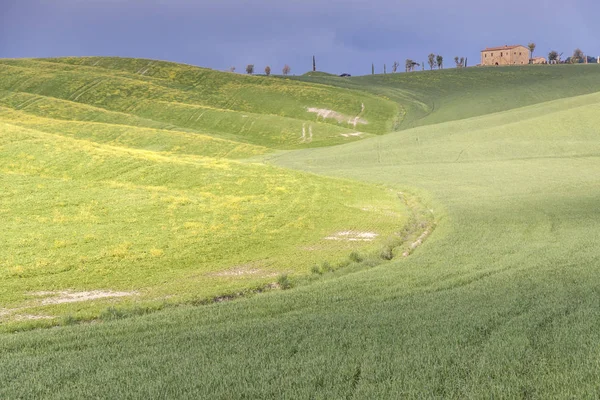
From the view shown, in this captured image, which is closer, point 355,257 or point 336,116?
point 355,257

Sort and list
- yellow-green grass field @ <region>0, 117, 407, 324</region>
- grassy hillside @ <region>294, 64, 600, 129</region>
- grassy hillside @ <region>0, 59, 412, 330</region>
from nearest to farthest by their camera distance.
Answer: grassy hillside @ <region>0, 59, 412, 330</region>, yellow-green grass field @ <region>0, 117, 407, 324</region>, grassy hillside @ <region>294, 64, 600, 129</region>

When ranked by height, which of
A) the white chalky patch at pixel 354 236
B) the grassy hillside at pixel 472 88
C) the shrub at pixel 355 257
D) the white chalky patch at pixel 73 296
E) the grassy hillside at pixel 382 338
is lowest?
the white chalky patch at pixel 354 236

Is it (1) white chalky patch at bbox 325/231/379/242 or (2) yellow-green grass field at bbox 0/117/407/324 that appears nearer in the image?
(2) yellow-green grass field at bbox 0/117/407/324

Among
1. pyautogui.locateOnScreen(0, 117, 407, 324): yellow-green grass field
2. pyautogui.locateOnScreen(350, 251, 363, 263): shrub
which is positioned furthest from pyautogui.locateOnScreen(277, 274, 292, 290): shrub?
pyautogui.locateOnScreen(350, 251, 363, 263): shrub

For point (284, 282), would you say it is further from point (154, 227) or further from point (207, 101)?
point (207, 101)

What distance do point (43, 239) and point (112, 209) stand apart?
5.96 metres

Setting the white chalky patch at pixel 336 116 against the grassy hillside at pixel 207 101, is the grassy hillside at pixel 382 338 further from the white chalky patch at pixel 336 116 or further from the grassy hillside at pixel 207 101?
the white chalky patch at pixel 336 116

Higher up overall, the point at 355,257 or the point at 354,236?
the point at 355,257

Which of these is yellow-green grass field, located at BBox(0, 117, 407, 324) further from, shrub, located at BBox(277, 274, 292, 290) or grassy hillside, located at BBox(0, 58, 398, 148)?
grassy hillside, located at BBox(0, 58, 398, 148)

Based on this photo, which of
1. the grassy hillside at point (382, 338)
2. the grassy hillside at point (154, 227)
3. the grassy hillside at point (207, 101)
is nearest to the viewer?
the grassy hillside at point (382, 338)

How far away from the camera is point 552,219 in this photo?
2695 centimetres

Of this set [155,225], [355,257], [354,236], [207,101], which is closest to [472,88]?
[207,101]

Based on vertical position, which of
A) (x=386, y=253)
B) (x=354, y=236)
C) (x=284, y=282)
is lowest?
(x=354, y=236)

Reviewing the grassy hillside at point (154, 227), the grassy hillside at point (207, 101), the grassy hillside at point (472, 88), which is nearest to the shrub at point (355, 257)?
the grassy hillside at point (154, 227)
